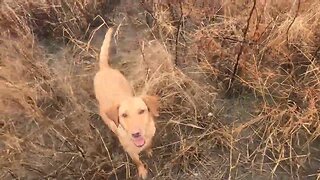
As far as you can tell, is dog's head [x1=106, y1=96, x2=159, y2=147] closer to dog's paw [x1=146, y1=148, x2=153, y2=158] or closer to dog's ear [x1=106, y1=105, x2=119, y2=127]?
dog's ear [x1=106, y1=105, x2=119, y2=127]

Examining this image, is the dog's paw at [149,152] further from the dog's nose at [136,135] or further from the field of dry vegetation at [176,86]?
the dog's nose at [136,135]

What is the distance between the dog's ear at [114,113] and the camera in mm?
2268

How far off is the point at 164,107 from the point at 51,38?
3.13 feet

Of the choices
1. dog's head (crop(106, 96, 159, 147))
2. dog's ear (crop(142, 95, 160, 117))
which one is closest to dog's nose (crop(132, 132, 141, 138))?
dog's head (crop(106, 96, 159, 147))

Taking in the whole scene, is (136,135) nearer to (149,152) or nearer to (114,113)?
(114,113)

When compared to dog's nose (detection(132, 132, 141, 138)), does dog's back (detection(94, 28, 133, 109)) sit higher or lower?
higher

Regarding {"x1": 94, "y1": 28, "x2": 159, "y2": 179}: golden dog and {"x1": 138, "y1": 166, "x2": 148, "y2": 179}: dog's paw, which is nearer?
{"x1": 94, "y1": 28, "x2": 159, "y2": 179}: golden dog

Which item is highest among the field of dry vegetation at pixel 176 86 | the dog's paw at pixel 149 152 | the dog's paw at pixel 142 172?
the field of dry vegetation at pixel 176 86

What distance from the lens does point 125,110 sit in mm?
2229

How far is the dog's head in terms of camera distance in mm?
2225

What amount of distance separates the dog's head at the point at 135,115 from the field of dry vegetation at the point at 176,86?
26 centimetres

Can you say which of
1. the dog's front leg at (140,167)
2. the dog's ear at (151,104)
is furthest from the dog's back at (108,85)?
the dog's front leg at (140,167)

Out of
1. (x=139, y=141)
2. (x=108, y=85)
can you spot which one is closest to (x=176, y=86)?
(x=108, y=85)

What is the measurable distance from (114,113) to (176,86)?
1.61 ft
